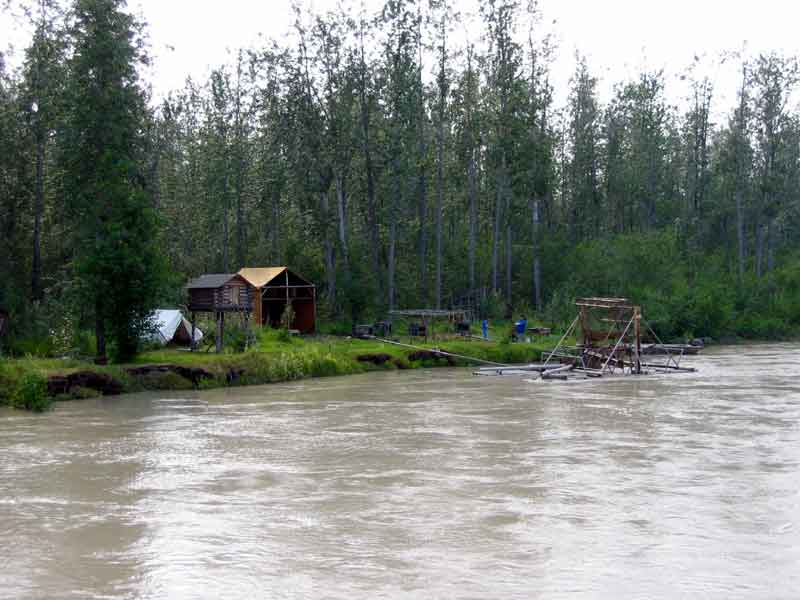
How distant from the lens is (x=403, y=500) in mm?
14664

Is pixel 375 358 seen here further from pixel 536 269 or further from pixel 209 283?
pixel 536 269

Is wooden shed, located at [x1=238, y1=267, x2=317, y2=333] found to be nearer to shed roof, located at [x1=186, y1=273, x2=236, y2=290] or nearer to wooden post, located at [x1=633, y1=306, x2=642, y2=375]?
shed roof, located at [x1=186, y1=273, x2=236, y2=290]

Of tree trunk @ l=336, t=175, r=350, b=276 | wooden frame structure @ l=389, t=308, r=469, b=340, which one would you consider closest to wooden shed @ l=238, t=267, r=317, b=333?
wooden frame structure @ l=389, t=308, r=469, b=340

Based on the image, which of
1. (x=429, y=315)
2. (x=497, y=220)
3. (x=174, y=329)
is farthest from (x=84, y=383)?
(x=497, y=220)

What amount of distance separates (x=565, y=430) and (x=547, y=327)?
25.0 m

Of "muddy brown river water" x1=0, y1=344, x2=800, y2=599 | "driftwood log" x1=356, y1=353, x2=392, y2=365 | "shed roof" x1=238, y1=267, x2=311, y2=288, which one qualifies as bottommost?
"muddy brown river water" x1=0, y1=344, x2=800, y2=599

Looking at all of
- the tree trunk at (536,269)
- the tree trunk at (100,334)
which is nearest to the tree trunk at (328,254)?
the tree trunk at (536,269)

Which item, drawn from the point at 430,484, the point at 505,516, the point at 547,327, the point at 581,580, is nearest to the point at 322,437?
the point at 430,484

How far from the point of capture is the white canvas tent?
117 feet

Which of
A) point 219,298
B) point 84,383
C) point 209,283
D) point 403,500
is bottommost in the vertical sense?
point 403,500

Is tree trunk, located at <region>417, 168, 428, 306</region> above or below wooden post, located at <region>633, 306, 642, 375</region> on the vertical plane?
above

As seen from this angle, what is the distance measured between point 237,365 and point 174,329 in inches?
252

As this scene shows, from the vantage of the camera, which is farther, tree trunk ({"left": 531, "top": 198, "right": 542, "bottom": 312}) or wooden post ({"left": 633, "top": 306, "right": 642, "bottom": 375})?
tree trunk ({"left": 531, "top": 198, "right": 542, "bottom": 312})

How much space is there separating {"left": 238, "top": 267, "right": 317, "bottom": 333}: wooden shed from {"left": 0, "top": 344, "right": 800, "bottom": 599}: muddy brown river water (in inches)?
576
